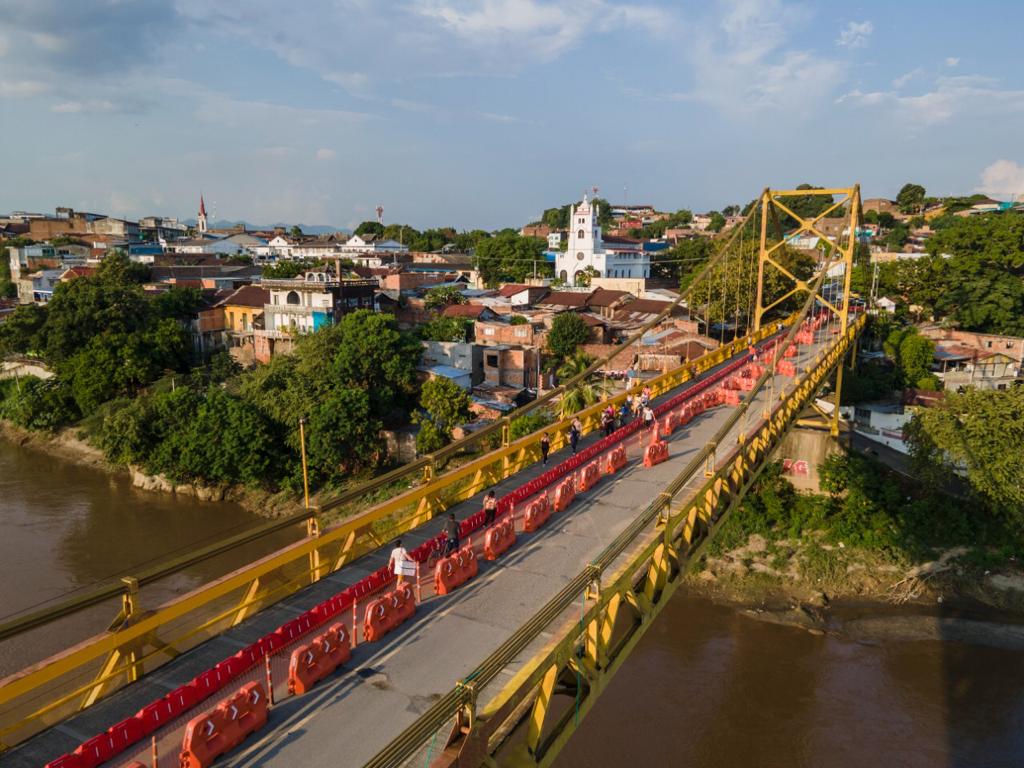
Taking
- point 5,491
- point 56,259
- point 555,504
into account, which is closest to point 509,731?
point 555,504

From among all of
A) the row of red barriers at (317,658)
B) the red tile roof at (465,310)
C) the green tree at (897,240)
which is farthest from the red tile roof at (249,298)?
the green tree at (897,240)

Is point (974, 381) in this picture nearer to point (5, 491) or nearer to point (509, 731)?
point (509, 731)

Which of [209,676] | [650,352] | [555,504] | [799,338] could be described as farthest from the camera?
[650,352]

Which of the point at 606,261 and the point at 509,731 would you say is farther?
the point at 606,261

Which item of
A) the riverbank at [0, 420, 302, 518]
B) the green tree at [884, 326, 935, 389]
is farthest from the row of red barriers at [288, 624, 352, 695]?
the green tree at [884, 326, 935, 389]

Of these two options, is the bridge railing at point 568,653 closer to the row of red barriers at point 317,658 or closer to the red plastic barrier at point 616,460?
the row of red barriers at point 317,658

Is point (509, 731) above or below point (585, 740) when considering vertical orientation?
above
